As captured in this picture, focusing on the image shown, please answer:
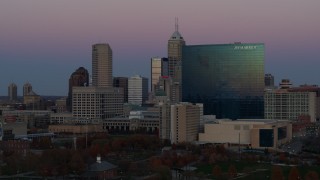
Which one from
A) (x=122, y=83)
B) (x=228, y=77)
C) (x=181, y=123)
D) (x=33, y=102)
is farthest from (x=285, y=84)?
(x=33, y=102)

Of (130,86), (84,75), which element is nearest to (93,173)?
(84,75)

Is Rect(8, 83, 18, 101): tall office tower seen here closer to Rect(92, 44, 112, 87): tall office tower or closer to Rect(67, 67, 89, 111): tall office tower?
Rect(67, 67, 89, 111): tall office tower

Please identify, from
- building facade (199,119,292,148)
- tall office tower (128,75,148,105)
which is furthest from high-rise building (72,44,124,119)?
tall office tower (128,75,148,105)

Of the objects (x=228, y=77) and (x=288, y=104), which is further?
(x=228, y=77)

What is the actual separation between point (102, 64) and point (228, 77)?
21148 millimetres

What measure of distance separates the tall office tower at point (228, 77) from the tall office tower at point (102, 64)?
609 inches

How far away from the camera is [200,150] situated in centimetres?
4119

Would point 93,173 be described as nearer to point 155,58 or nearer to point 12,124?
point 12,124

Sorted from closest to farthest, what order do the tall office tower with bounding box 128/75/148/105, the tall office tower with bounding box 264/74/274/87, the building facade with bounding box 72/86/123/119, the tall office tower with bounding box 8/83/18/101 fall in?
the building facade with bounding box 72/86/123/119 < the tall office tower with bounding box 128/75/148/105 < the tall office tower with bounding box 264/74/274/87 < the tall office tower with bounding box 8/83/18/101

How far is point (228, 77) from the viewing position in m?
70.0

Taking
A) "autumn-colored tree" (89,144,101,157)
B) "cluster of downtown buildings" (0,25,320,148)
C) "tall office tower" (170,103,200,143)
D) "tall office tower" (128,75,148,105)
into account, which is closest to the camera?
"autumn-colored tree" (89,144,101,157)

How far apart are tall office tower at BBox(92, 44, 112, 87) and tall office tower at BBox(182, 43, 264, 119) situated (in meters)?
15.5

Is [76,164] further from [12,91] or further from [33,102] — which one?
[12,91]

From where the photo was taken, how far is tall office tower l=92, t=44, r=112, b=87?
274ft
